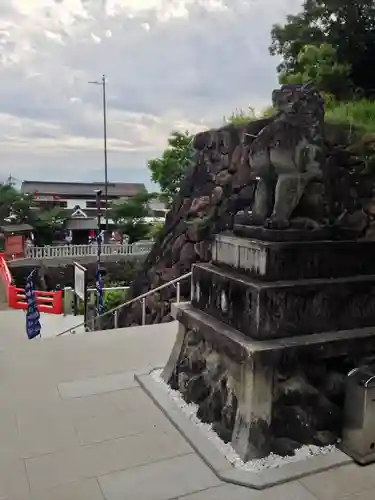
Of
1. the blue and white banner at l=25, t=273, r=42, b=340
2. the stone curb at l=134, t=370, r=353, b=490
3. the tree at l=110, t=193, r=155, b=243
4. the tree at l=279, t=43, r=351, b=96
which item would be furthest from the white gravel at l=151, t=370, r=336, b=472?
the tree at l=110, t=193, r=155, b=243

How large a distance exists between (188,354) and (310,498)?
1.65 meters

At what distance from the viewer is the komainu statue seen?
11.0ft

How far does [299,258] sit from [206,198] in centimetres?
681

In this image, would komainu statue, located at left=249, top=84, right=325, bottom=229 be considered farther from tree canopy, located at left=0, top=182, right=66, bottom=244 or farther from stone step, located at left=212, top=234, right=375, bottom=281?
tree canopy, located at left=0, top=182, right=66, bottom=244

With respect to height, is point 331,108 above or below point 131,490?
above

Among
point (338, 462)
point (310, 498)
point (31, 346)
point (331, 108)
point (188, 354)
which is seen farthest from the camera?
point (331, 108)

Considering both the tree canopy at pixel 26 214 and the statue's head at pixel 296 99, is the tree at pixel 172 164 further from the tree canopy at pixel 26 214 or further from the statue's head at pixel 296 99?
the statue's head at pixel 296 99

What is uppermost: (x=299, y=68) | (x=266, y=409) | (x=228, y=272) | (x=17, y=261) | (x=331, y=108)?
(x=299, y=68)

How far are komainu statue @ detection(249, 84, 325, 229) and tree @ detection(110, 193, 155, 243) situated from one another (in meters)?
22.2

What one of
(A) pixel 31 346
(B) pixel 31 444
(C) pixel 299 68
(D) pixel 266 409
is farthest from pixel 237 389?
(C) pixel 299 68

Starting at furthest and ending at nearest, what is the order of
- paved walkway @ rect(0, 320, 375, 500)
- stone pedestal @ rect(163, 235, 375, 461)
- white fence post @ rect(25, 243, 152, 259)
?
1. white fence post @ rect(25, 243, 152, 259)
2. stone pedestal @ rect(163, 235, 375, 461)
3. paved walkway @ rect(0, 320, 375, 500)

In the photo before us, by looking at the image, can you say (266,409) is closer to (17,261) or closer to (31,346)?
(31,346)

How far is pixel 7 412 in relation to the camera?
3826 millimetres

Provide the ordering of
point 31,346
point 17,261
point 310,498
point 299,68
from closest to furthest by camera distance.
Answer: point 310,498
point 31,346
point 299,68
point 17,261
